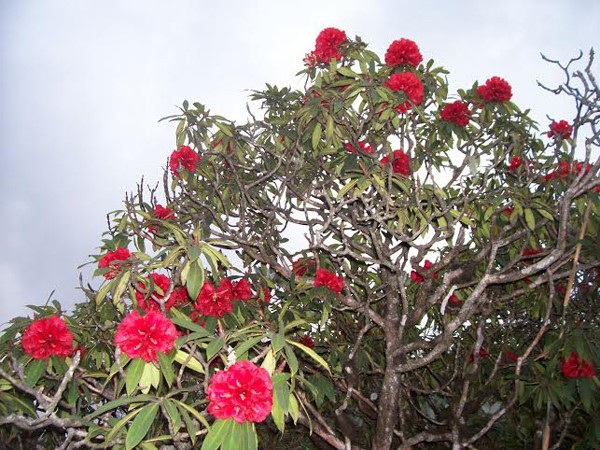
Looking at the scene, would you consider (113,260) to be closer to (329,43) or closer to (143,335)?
(143,335)

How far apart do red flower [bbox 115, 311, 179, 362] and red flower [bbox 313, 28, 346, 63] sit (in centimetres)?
203

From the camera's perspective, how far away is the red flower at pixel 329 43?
2949 millimetres

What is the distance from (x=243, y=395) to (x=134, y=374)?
1.13ft

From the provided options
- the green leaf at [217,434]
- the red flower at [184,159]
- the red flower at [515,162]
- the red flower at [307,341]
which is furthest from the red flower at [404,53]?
the green leaf at [217,434]

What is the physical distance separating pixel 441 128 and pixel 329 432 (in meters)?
1.71

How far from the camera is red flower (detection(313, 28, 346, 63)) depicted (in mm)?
2949

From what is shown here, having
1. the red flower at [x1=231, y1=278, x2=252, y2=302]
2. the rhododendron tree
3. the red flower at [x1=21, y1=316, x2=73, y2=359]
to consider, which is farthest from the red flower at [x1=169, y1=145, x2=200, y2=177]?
the red flower at [x1=21, y1=316, x2=73, y2=359]

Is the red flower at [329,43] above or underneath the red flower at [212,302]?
above

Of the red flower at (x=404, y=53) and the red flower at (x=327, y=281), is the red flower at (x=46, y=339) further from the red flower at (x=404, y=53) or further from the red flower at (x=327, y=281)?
the red flower at (x=404, y=53)

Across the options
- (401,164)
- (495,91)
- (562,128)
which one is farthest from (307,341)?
(562,128)

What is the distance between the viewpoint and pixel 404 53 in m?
2.77

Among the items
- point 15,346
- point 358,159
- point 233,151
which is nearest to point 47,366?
point 15,346

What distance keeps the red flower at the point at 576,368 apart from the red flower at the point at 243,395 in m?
1.73

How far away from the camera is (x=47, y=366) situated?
1.84 metres
